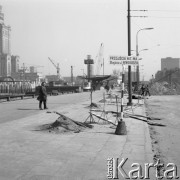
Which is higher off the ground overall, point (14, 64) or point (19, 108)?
point (14, 64)

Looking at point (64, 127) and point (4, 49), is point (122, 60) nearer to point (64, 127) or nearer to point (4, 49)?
point (64, 127)

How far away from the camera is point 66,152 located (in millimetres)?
7676

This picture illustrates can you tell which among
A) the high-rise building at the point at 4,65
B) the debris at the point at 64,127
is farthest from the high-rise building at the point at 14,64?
the debris at the point at 64,127

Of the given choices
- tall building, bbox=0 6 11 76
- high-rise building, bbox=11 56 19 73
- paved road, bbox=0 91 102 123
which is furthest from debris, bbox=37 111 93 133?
high-rise building, bbox=11 56 19 73

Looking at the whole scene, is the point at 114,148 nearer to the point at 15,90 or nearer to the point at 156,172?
the point at 156,172

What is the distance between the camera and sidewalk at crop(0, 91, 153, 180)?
595 cm

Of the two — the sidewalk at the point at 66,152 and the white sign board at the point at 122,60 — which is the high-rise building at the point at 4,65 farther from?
the sidewalk at the point at 66,152

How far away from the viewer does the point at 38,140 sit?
9.16m
